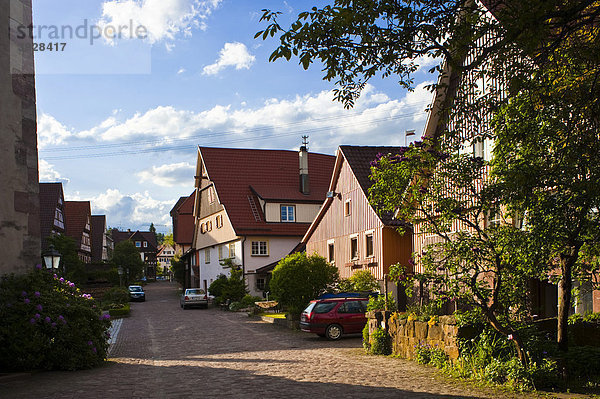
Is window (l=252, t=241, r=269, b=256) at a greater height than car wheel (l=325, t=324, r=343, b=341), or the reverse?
window (l=252, t=241, r=269, b=256)

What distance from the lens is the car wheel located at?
21.3m

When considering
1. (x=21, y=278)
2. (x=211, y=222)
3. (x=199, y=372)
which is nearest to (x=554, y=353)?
(x=199, y=372)

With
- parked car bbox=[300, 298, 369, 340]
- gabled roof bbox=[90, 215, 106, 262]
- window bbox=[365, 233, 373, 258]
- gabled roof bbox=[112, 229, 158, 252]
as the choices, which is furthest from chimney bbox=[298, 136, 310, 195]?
gabled roof bbox=[112, 229, 158, 252]

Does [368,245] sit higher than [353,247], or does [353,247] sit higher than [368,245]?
[368,245]

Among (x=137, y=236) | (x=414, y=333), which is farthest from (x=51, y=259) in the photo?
(x=137, y=236)

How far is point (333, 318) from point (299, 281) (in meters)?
4.99

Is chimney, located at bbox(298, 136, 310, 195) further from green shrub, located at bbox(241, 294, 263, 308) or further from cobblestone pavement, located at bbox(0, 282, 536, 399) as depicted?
cobblestone pavement, located at bbox(0, 282, 536, 399)

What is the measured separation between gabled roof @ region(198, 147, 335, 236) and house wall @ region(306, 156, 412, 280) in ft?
31.1

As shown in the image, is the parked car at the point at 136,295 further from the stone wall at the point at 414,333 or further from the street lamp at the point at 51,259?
the stone wall at the point at 414,333

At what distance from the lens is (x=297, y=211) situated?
47.6 metres

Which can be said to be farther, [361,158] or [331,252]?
[331,252]

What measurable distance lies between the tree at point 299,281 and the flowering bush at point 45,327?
11.3m

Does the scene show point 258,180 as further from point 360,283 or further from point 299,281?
point 299,281

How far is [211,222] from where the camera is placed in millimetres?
51844
